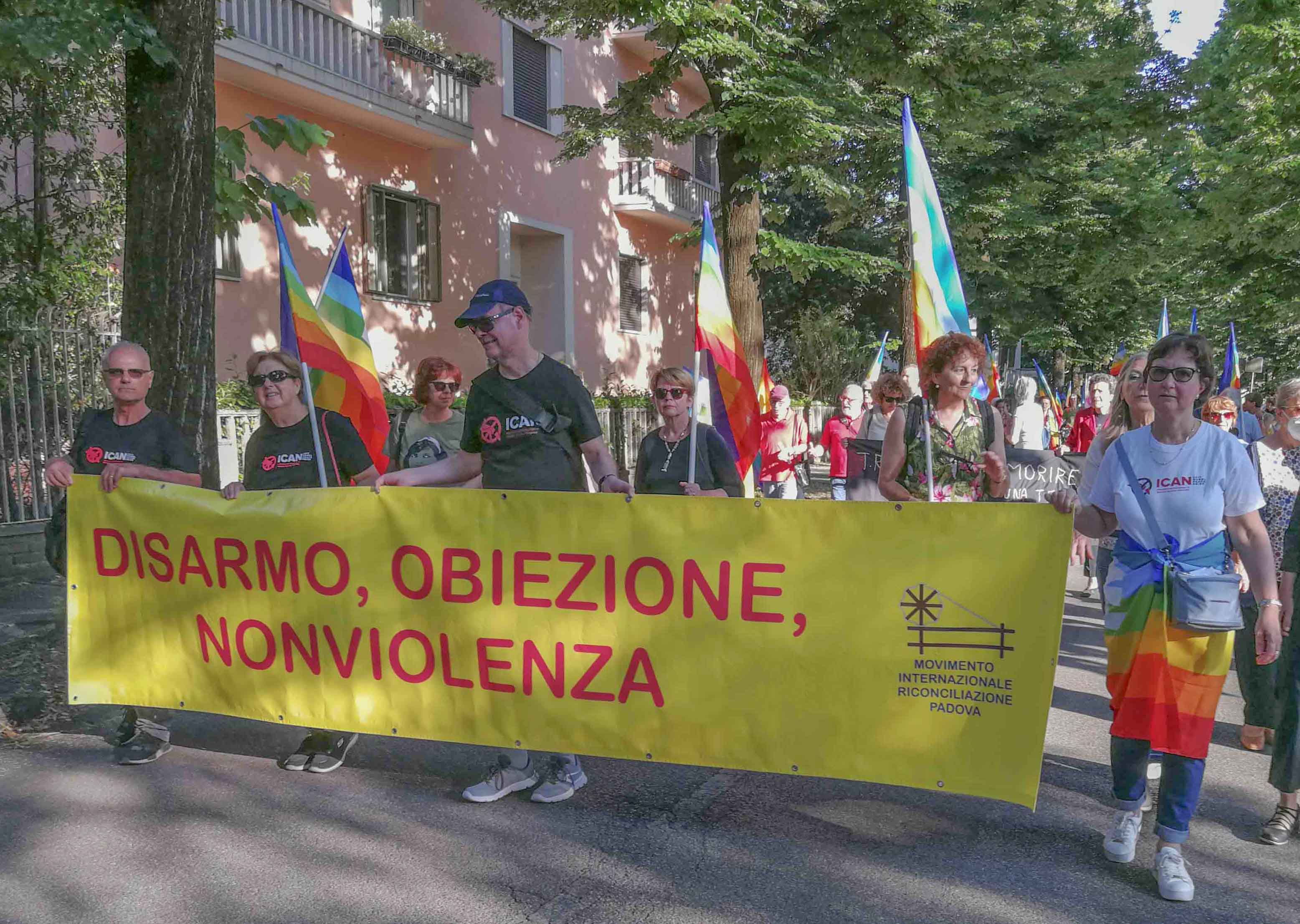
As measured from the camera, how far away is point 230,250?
1437 cm

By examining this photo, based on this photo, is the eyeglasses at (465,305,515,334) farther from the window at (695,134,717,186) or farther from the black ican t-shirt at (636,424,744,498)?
the window at (695,134,717,186)

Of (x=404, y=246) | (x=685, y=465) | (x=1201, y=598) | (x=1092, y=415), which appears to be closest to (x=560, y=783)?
(x=685, y=465)

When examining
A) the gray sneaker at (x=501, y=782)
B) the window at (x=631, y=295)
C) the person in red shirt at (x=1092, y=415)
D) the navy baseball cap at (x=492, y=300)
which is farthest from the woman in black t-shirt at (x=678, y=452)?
the window at (x=631, y=295)

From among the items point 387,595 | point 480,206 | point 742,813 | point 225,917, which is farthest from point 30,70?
point 480,206

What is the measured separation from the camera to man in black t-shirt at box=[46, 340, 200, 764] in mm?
4969

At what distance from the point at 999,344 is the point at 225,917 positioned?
119 ft

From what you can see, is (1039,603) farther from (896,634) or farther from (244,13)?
(244,13)

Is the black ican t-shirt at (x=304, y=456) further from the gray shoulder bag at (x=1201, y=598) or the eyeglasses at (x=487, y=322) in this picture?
the gray shoulder bag at (x=1201, y=598)

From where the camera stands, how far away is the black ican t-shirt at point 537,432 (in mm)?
4605

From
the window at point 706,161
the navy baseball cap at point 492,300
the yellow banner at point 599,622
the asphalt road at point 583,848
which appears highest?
the window at point 706,161

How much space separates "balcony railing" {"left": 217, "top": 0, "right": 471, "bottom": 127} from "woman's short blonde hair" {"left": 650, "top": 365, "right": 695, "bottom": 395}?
9.77 metres

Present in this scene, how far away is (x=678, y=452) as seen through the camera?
18.9 feet

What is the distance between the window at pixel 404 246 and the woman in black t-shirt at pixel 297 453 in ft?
39.6

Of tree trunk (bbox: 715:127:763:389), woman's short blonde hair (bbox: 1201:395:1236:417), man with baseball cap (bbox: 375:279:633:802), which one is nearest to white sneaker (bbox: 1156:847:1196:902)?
man with baseball cap (bbox: 375:279:633:802)
